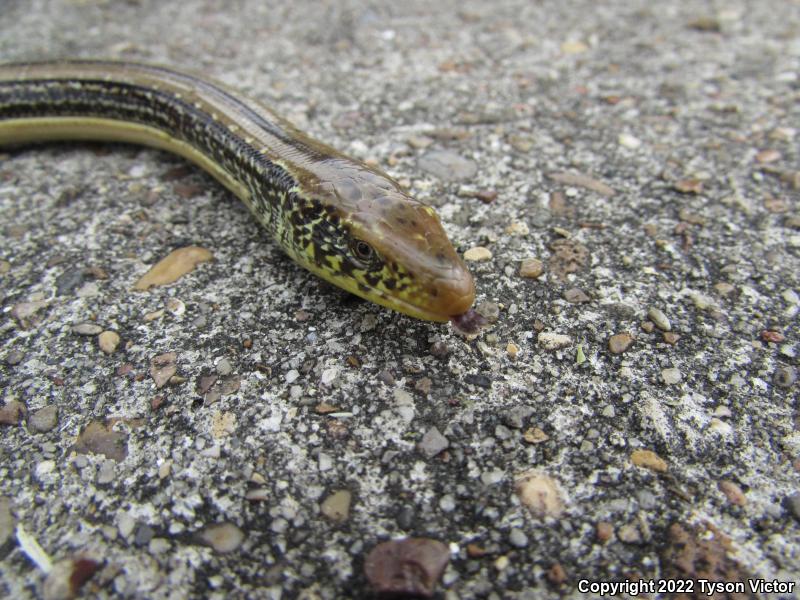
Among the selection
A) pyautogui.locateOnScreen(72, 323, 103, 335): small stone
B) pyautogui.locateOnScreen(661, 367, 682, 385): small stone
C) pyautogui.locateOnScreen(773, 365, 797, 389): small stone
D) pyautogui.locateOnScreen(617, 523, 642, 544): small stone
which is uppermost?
pyautogui.locateOnScreen(72, 323, 103, 335): small stone

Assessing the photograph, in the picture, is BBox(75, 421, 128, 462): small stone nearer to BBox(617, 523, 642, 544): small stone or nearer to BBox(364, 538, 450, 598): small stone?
BBox(364, 538, 450, 598): small stone

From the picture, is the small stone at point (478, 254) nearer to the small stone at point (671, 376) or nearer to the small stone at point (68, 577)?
the small stone at point (671, 376)

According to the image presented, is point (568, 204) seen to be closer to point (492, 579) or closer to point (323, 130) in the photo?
point (323, 130)

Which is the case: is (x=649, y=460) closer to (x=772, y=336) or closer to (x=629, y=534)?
(x=629, y=534)

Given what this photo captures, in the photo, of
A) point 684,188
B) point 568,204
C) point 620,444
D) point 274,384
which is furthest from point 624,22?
point 274,384

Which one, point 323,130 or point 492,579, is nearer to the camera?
point 492,579

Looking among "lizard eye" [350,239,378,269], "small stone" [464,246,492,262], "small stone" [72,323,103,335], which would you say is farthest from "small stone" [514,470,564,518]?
"small stone" [72,323,103,335]

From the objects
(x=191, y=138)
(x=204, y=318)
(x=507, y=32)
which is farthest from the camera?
(x=507, y=32)
